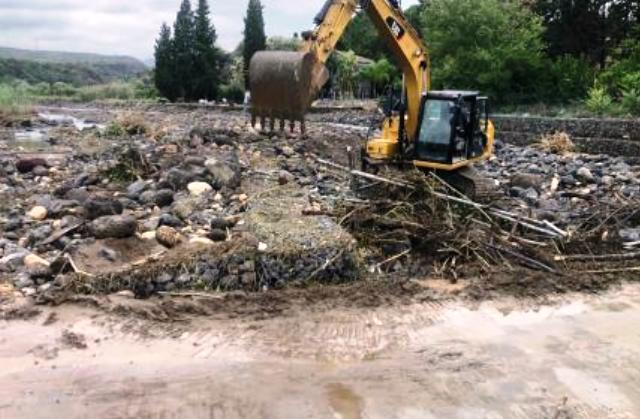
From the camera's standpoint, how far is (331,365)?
238 inches

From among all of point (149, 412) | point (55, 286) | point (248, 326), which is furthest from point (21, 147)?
point (149, 412)

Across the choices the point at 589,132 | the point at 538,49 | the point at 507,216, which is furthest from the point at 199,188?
the point at 538,49

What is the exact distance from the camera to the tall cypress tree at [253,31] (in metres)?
40.5

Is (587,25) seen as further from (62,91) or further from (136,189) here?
(62,91)

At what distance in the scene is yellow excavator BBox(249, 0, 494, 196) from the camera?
10789 mm

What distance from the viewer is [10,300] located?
7.11 metres

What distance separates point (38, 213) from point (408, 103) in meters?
6.07

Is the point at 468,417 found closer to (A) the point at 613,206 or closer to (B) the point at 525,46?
(A) the point at 613,206

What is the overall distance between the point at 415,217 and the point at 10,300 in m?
4.87

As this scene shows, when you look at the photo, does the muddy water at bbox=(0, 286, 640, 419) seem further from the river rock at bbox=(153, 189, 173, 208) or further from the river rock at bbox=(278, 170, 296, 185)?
the river rock at bbox=(278, 170, 296, 185)

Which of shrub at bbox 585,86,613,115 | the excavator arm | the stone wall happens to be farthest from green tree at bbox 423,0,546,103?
the excavator arm

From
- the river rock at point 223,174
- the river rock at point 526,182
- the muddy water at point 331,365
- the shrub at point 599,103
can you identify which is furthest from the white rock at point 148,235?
the shrub at point 599,103

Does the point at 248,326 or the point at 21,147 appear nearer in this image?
the point at 248,326

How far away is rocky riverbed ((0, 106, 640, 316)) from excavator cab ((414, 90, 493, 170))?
1120 mm
